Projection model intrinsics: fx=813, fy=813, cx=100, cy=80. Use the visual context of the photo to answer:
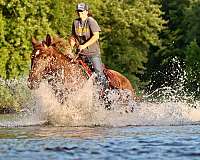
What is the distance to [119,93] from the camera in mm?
17188

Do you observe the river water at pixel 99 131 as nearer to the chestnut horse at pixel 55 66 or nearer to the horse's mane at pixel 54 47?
the chestnut horse at pixel 55 66

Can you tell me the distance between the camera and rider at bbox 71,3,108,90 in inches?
630

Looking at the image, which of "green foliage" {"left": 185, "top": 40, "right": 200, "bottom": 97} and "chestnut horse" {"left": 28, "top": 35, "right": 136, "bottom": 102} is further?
"green foliage" {"left": 185, "top": 40, "right": 200, "bottom": 97}

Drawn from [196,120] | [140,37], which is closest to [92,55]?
[196,120]

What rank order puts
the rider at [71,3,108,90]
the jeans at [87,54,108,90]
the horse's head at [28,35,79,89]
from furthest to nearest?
the jeans at [87,54,108,90] → the rider at [71,3,108,90] → the horse's head at [28,35,79,89]

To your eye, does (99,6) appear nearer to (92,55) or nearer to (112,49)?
(112,49)

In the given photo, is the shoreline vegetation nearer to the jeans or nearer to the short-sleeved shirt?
the jeans

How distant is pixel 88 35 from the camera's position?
16141 mm

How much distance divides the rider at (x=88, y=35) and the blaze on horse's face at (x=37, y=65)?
0.96 meters

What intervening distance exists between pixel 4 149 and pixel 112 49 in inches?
2009

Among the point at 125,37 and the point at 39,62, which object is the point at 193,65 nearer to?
the point at 125,37

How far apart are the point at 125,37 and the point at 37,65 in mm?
44550

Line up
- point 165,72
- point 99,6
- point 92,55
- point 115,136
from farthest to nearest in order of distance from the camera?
point 165,72 < point 99,6 < point 92,55 < point 115,136

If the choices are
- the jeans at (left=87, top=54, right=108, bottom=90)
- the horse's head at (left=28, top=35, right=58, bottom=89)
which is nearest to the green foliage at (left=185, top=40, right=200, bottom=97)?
the jeans at (left=87, top=54, right=108, bottom=90)
